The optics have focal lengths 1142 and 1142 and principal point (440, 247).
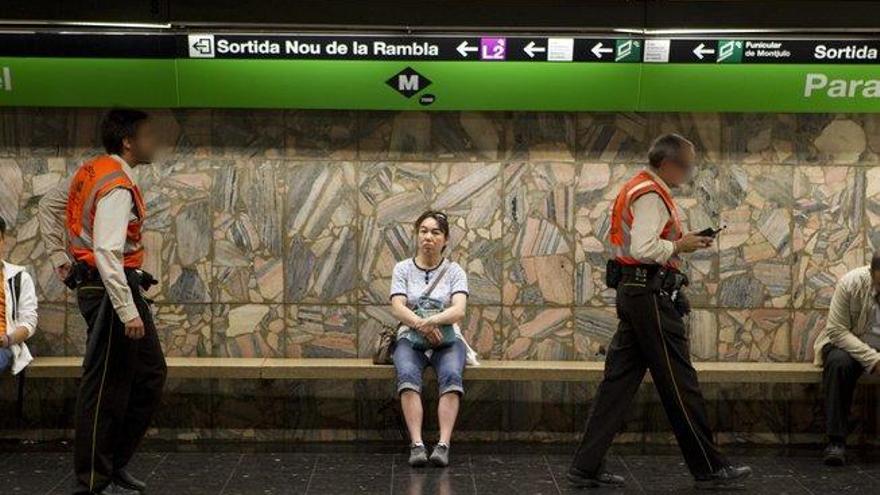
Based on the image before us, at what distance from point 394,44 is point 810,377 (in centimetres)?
304

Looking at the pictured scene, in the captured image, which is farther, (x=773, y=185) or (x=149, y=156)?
(x=773, y=185)

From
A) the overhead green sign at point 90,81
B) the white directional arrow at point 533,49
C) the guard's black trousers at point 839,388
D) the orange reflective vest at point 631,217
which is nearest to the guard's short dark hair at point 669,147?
the orange reflective vest at point 631,217

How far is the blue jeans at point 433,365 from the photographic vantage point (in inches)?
243

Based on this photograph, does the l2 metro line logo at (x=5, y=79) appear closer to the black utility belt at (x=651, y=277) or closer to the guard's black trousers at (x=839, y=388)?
the black utility belt at (x=651, y=277)

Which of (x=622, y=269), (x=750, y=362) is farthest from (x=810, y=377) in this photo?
(x=622, y=269)

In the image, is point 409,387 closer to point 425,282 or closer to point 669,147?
point 425,282

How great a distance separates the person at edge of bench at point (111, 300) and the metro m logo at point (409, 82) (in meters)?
1.74

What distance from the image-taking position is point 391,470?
607 cm

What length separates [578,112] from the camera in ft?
22.6

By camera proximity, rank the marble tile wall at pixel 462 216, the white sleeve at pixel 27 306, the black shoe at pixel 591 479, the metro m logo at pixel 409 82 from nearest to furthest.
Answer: the black shoe at pixel 591 479 → the white sleeve at pixel 27 306 → the metro m logo at pixel 409 82 → the marble tile wall at pixel 462 216

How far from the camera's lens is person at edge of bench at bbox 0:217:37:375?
6.23 meters

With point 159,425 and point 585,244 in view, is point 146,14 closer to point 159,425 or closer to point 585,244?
point 159,425

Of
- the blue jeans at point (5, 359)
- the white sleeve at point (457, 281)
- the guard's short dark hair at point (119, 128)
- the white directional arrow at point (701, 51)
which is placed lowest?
the blue jeans at point (5, 359)

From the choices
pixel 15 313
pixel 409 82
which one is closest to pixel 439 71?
pixel 409 82
